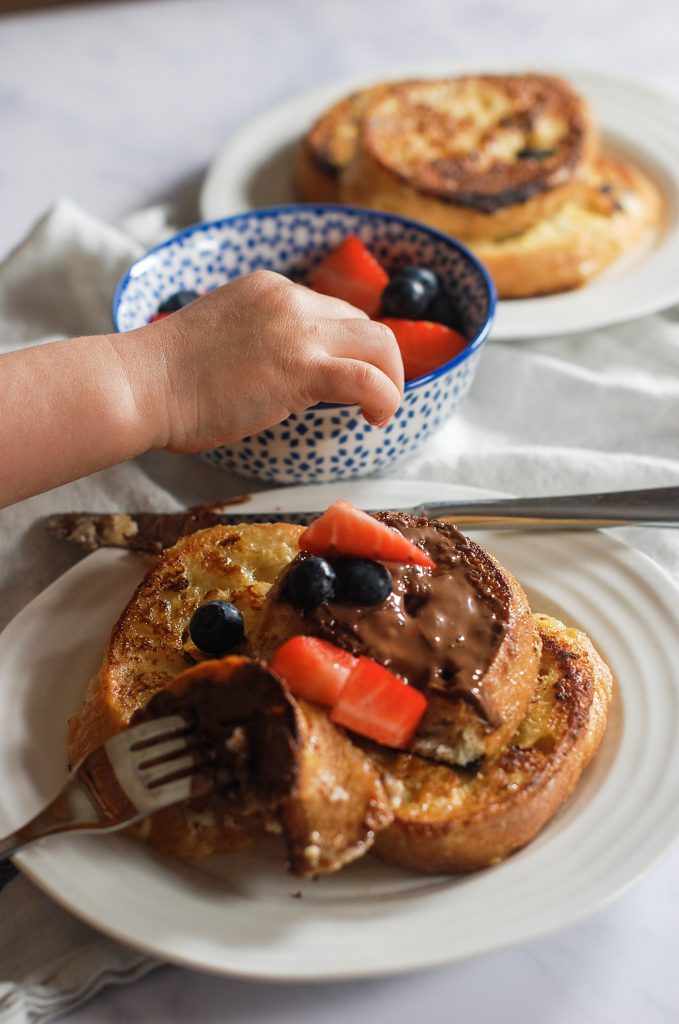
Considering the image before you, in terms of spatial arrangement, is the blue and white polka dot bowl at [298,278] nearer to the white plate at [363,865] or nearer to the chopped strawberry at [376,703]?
the white plate at [363,865]

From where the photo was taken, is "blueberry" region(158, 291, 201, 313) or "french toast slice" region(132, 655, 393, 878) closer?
"french toast slice" region(132, 655, 393, 878)

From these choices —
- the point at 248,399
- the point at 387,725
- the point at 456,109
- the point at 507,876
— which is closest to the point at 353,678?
the point at 387,725

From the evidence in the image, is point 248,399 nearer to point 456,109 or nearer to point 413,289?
point 413,289

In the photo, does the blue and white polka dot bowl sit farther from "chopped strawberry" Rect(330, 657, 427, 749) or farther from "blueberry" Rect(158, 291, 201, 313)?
"chopped strawberry" Rect(330, 657, 427, 749)

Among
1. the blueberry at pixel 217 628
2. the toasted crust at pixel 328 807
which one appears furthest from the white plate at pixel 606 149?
the toasted crust at pixel 328 807

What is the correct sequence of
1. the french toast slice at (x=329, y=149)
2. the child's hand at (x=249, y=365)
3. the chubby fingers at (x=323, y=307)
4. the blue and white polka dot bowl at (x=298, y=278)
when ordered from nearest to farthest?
1. the child's hand at (x=249, y=365)
2. the chubby fingers at (x=323, y=307)
3. the blue and white polka dot bowl at (x=298, y=278)
4. the french toast slice at (x=329, y=149)

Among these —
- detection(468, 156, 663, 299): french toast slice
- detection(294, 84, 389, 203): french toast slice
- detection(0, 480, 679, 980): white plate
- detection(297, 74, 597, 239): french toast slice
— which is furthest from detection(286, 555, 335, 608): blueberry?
detection(294, 84, 389, 203): french toast slice
